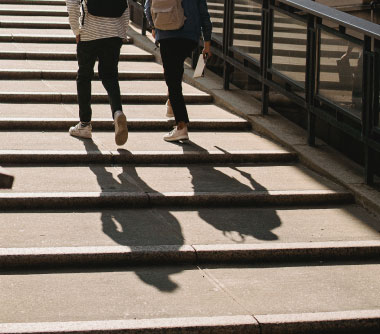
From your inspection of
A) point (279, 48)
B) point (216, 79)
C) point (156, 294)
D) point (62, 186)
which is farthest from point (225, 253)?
point (216, 79)

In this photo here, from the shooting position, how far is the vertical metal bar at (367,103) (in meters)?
6.54

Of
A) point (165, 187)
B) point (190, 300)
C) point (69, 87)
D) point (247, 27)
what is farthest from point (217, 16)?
point (190, 300)

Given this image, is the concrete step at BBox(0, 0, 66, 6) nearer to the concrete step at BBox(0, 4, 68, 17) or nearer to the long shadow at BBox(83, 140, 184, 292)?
the concrete step at BBox(0, 4, 68, 17)

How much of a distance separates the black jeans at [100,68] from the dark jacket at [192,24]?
1.40 ft

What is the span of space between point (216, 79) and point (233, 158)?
103 inches

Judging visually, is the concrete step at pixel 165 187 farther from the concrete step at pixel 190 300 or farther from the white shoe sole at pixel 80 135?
the concrete step at pixel 190 300

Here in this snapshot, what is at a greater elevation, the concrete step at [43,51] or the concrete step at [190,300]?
the concrete step at [43,51]

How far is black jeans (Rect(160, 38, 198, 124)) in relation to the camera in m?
7.59

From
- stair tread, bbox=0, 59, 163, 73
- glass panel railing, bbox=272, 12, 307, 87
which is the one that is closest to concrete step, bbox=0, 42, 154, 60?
stair tread, bbox=0, 59, 163, 73

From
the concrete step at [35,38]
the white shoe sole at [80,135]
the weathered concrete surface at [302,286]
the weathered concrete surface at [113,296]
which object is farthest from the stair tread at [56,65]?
the weathered concrete surface at [302,286]

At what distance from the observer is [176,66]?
766cm

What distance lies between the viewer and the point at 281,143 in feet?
25.6

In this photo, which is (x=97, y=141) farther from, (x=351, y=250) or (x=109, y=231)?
(x=351, y=250)

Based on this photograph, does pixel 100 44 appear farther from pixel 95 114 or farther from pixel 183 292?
pixel 183 292
